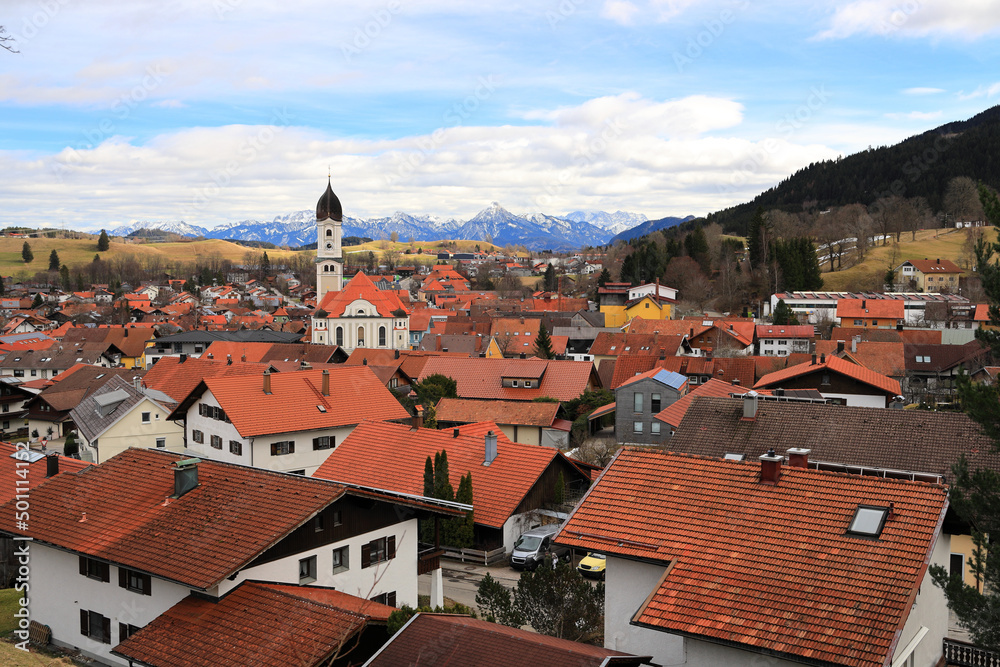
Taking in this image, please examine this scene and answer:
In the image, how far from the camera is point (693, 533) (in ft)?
37.0

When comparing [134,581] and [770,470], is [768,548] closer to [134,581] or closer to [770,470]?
[770,470]

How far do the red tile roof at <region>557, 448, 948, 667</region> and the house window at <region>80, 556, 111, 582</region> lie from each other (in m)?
8.78

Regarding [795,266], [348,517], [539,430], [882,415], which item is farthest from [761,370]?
[795,266]

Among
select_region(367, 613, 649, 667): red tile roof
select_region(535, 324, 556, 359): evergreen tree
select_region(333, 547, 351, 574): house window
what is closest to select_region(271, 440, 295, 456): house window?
select_region(333, 547, 351, 574): house window

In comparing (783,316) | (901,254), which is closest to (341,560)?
(783,316)

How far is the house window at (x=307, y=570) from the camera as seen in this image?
13.5m

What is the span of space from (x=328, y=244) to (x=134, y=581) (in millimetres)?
90954

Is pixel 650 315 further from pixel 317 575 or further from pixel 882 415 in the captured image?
pixel 317 575

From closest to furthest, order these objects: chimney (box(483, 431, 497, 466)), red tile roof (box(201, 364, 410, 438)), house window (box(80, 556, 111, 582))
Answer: house window (box(80, 556, 111, 582)) < chimney (box(483, 431, 497, 466)) < red tile roof (box(201, 364, 410, 438))

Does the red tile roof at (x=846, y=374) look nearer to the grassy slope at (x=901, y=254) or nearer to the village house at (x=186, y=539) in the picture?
the village house at (x=186, y=539)

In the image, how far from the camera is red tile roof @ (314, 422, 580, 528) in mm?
22750

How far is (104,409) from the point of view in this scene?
37.5 meters

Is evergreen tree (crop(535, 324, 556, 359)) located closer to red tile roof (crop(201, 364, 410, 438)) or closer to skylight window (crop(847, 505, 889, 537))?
red tile roof (crop(201, 364, 410, 438))

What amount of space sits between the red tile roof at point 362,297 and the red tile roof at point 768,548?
7591 centimetres
